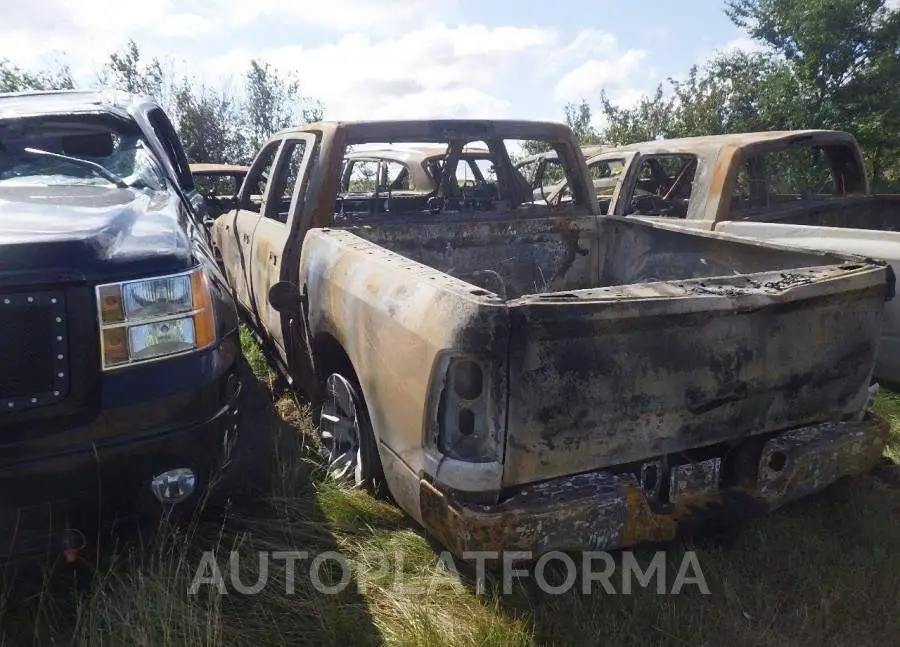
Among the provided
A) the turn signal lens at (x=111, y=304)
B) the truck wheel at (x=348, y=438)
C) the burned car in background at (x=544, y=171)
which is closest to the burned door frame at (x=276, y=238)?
the truck wheel at (x=348, y=438)

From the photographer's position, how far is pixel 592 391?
212 cm

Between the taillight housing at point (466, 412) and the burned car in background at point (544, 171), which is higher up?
the burned car in background at point (544, 171)

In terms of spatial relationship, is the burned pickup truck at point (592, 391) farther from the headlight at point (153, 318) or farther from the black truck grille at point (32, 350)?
the black truck grille at point (32, 350)

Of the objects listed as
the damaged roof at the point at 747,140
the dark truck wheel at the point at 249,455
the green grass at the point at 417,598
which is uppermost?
the damaged roof at the point at 747,140

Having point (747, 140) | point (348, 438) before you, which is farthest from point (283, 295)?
point (747, 140)

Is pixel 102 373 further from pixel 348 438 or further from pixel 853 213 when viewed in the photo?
pixel 853 213

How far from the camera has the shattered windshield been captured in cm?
315

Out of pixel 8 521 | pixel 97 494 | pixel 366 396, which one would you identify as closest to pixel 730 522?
pixel 366 396

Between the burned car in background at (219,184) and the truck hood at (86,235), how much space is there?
1.82m

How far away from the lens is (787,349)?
→ 2383 millimetres

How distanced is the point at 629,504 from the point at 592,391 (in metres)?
0.39

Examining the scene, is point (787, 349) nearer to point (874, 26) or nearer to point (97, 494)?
point (97, 494)

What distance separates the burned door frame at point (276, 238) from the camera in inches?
141

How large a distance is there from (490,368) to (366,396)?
809mm
